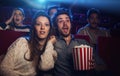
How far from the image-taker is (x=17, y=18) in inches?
93.3

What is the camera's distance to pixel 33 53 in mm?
1616

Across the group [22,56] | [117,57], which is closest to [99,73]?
[117,57]

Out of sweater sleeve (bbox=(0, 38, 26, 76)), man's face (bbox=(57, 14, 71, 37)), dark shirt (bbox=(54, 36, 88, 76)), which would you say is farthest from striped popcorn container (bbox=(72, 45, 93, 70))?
sweater sleeve (bbox=(0, 38, 26, 76))

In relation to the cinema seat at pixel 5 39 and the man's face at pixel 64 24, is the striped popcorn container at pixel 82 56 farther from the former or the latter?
the cinema seat at pixel 5 39

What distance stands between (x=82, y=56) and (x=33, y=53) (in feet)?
1.27

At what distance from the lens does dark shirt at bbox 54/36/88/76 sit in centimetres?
163

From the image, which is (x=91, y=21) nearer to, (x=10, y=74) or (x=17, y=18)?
(x=17, y=18)

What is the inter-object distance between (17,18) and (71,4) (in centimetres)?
193

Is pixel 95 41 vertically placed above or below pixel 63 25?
below

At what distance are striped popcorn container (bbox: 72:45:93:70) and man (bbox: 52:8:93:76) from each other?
21 cm

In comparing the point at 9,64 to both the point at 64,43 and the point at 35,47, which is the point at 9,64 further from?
the point at 64,43

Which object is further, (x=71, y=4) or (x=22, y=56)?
(x=71, y=4)

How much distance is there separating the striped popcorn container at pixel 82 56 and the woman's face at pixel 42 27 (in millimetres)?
323

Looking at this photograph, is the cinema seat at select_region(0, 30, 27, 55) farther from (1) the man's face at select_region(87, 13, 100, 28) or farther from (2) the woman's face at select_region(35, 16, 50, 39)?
(1) the man's face at select_region(87, 13, 100, 28)
